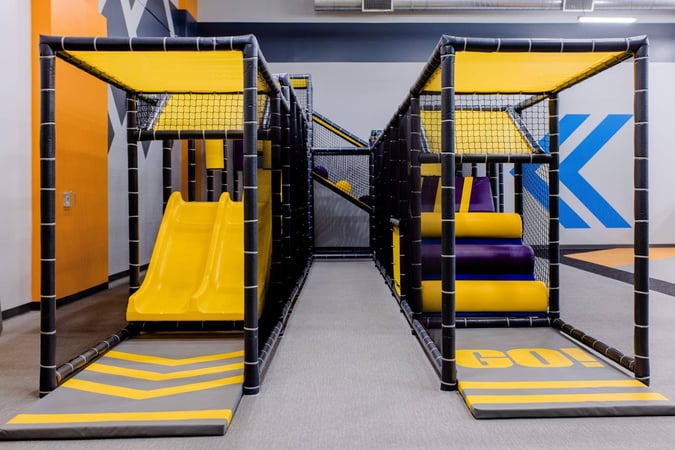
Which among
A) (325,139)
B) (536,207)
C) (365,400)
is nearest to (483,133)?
(365,400)

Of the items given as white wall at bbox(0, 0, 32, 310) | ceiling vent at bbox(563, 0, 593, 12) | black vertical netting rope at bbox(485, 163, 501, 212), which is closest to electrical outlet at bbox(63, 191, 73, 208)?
white wall at bbox(0, 0, 32, 310)

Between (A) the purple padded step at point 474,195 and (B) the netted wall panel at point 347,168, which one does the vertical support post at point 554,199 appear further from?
(B) the netted wall panel at point 347,168

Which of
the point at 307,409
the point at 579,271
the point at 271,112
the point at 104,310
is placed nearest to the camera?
the point at 307,409

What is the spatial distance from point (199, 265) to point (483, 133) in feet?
7.93

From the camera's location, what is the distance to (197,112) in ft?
Answer: 11.7

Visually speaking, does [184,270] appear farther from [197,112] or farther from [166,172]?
[197,112]

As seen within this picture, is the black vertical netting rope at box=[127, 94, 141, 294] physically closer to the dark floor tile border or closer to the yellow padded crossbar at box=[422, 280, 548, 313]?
the yellow padded crossbar at box=[422, 280, 548, 313]

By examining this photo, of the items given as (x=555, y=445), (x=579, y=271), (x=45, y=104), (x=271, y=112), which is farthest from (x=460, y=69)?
(x=579, y=271)

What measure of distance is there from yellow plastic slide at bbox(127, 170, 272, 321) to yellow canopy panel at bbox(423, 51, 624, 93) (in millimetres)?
1599

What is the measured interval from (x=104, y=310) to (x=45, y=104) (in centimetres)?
219

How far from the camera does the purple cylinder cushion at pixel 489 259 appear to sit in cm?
344

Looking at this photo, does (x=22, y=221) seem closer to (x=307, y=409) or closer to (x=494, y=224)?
(x=307, y=409)

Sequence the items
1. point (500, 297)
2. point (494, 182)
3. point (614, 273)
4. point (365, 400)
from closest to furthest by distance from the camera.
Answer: point (365, 400) < point (500, 297) < point (494, 182) < point (614, 273)

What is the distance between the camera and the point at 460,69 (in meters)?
2.59
